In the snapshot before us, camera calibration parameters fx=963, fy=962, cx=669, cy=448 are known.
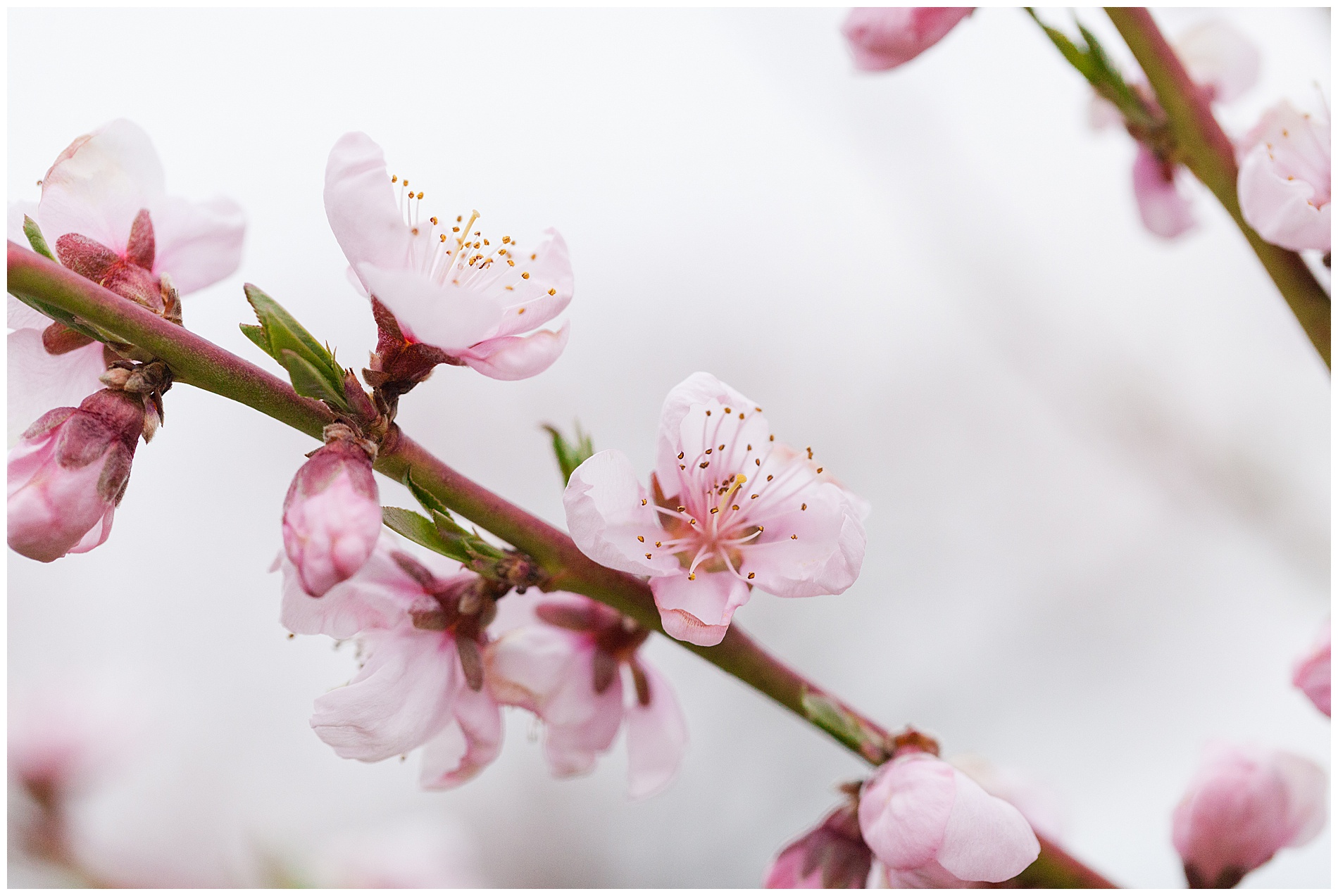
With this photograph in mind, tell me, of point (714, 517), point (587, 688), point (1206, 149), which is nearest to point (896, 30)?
point (1206, 149)

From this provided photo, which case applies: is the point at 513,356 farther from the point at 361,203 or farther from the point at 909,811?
the point at 909,811

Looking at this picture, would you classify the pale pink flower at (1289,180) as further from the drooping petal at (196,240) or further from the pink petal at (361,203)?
the drooping petal at (196,240)

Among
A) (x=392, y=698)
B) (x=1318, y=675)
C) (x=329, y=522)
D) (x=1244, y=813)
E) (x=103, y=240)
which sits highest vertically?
(x=103, y=240)

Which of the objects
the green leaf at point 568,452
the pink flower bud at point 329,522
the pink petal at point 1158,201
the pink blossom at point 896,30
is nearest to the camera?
the pink flower bud at point 329,522

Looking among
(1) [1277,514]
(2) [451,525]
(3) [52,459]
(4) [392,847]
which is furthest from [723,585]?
(1) [1277,514]

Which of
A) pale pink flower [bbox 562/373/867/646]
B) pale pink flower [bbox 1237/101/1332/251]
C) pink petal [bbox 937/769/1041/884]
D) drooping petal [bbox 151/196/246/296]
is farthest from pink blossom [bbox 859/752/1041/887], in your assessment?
drooping petal [bbox 151/196/246/296]

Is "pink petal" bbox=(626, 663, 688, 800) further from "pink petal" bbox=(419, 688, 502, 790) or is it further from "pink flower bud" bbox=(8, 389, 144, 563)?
"pink flower bud" bbox=(8, 389, 144, 563)

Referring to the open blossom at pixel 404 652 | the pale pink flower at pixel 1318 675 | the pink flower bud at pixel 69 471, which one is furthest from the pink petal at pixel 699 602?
the pale pink flower at pixel 1318 675
